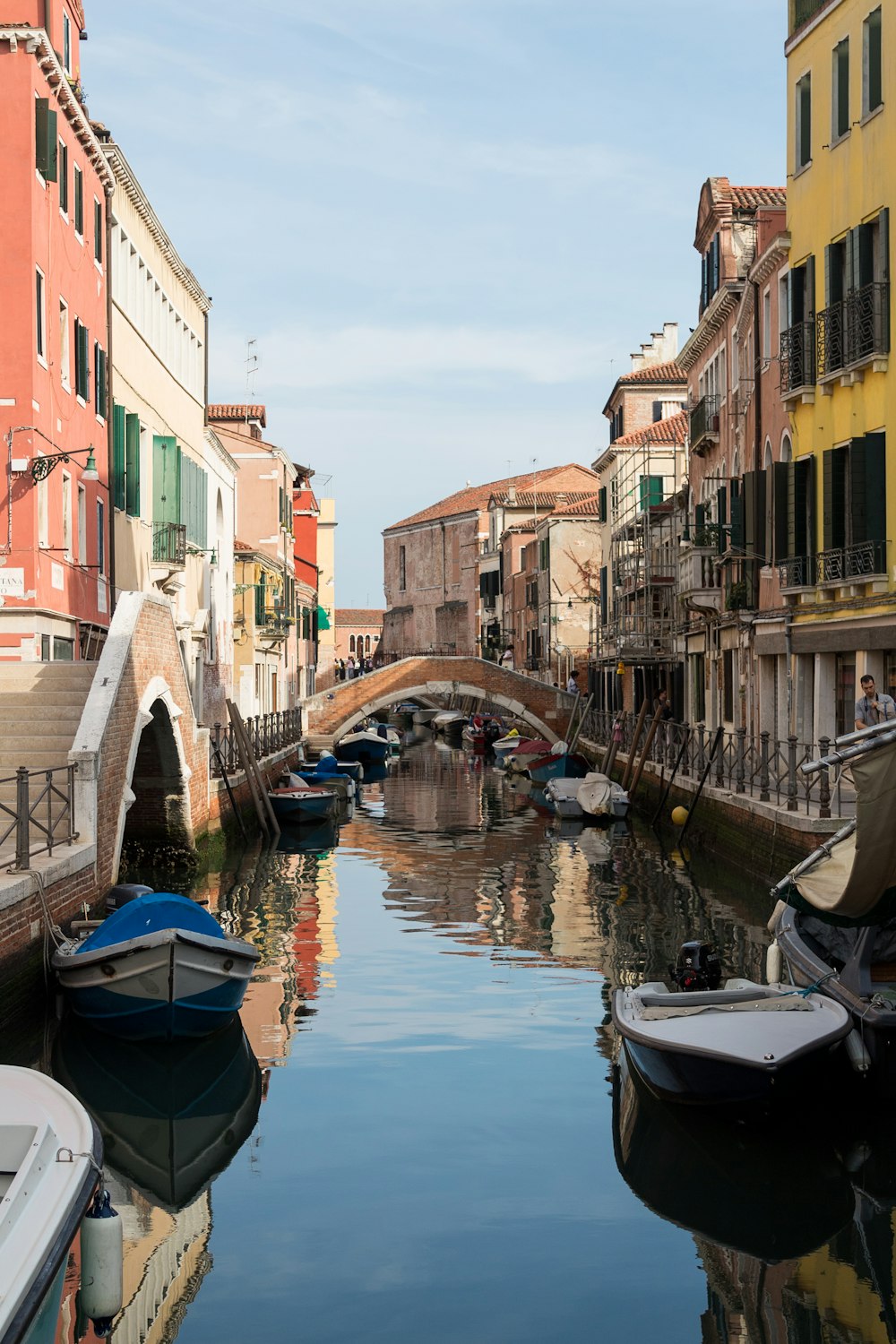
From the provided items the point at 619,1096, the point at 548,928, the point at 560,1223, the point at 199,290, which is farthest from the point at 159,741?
the point at 199,290

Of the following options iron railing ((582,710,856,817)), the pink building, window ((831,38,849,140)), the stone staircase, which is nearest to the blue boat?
iron railing ((582,710,856,817))

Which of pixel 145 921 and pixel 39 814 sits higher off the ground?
pixel 39 814

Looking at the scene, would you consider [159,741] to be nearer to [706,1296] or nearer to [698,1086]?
[698,1086]

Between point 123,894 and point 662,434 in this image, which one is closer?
point 123,894

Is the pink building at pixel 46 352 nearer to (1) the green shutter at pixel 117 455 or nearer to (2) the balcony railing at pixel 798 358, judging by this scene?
(1) the green shutter at pixel 117 455

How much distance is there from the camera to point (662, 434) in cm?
3647

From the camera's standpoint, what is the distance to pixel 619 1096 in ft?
29.7

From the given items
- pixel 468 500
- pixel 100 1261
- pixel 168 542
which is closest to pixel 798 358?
pixel 168 542

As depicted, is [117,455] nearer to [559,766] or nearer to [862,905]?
[862,905]

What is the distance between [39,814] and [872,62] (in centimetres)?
1127

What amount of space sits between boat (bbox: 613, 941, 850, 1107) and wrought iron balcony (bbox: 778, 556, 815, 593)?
9.89m

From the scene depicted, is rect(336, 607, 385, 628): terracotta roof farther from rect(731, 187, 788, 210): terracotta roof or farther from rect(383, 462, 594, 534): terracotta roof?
rect(731, 187, 788, 210): terracotta roof

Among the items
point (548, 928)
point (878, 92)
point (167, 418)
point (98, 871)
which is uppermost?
point (878, 92)

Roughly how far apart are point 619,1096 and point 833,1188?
1.76 m
